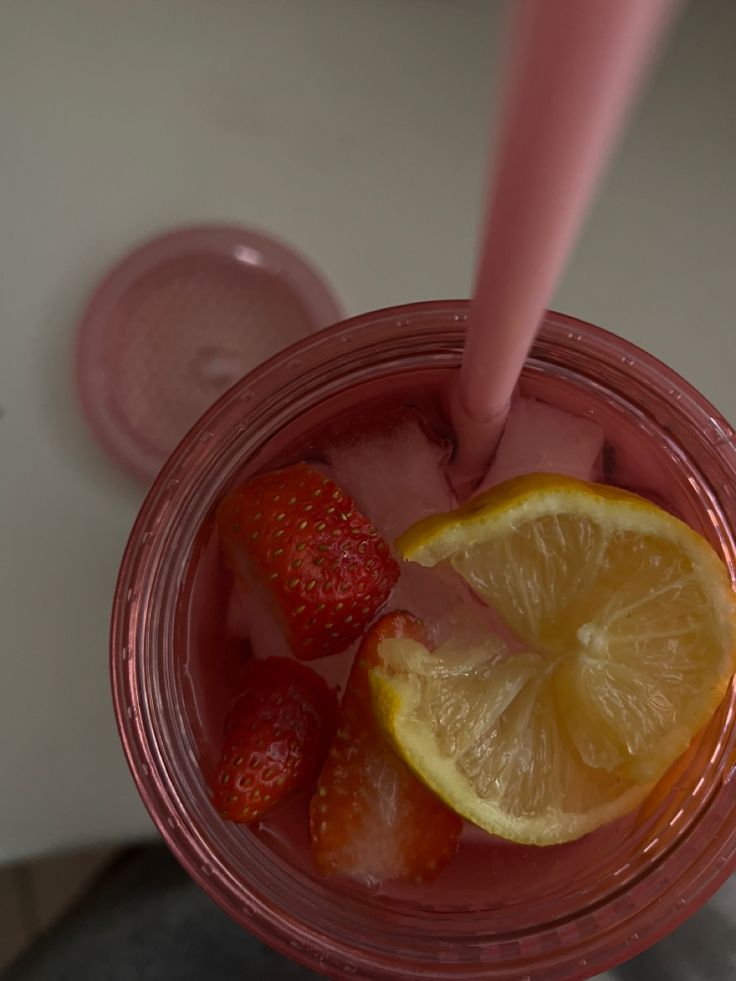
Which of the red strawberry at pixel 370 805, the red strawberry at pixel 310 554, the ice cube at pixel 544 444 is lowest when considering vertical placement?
the red strawberry at pixel 370 805

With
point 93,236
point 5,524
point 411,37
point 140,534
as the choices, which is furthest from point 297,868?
point 411,37

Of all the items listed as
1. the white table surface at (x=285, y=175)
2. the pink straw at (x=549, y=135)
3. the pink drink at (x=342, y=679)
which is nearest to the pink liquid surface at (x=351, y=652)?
the pink drink at (x=342, y=679)

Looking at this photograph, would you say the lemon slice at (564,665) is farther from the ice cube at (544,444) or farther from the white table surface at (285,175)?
the white table surface at (285,175)

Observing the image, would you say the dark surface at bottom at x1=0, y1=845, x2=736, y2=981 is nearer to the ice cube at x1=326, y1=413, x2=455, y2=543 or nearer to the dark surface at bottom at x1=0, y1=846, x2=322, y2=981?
the dark surface at bottom at x1=0, y1=846, x2=322, y2=981

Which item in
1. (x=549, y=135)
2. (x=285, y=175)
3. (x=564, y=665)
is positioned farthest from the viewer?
(x=285, y=175)

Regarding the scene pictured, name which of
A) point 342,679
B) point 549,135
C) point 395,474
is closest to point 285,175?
point 395,474

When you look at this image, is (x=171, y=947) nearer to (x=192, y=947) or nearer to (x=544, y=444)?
(x=192, y=947)
